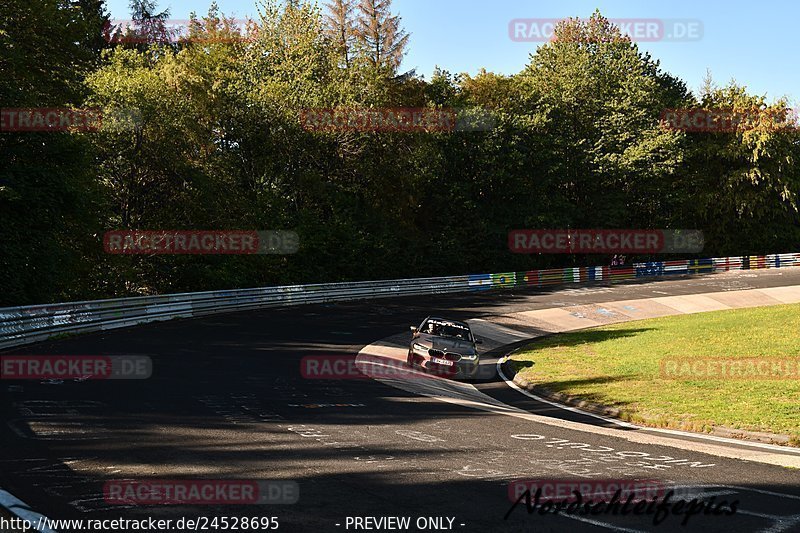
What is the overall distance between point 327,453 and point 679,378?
45.0 feet

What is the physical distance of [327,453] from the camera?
10.3m

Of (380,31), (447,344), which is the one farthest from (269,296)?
(380,31)

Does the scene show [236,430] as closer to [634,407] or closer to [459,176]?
[634,407]

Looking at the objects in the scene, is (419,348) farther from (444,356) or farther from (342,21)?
(342,21)

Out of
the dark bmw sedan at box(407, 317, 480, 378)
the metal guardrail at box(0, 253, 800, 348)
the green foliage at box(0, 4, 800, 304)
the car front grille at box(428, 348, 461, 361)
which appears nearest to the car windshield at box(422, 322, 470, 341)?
the dark bmw sedan at box(407, 317, 480, 378)

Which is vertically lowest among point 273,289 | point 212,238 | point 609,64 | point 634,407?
point 634,407

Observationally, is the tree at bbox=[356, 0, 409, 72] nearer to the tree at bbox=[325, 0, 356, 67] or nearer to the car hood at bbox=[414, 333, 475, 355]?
the tree at bbox=[325, 0, 356, 67]

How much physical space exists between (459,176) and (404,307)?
18.8 m

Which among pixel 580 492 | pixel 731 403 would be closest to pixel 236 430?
pixel 580 492

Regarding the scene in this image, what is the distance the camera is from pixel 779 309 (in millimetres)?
37188

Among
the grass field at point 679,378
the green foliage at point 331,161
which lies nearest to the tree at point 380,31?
the green foliage at point 331,161

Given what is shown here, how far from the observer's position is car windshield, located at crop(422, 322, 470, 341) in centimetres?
2225

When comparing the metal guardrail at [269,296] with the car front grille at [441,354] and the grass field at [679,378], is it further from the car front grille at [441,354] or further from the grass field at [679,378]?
the grass field at [679,378]

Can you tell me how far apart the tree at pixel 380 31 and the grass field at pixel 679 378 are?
41809 millimetres
